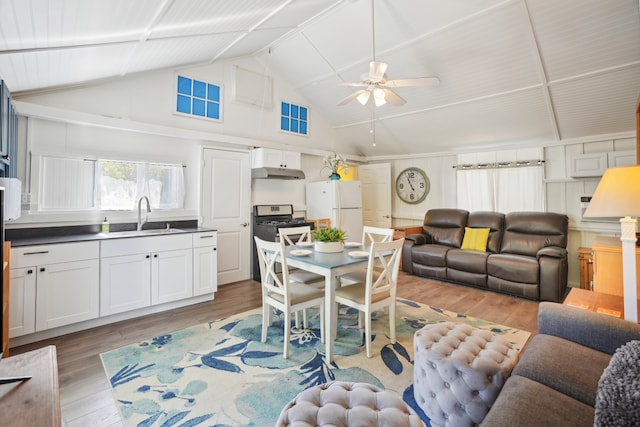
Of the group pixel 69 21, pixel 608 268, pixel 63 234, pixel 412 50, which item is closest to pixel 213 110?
pixel 63 234

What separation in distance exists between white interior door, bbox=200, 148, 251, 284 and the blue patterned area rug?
1676mm

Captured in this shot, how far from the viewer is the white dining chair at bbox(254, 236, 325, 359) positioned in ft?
8.07

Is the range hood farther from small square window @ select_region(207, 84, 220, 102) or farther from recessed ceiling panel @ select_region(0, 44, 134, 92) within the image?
recessed ceiling panel @ select_region(0, 44, 134, 92)

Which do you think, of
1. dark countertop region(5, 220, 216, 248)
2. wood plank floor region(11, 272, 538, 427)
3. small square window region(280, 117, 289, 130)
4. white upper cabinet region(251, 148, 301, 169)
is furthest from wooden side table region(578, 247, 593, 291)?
dark countertop region(5, 220, 216, 248)

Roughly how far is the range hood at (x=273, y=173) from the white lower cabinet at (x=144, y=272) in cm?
159

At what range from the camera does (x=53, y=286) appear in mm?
2754

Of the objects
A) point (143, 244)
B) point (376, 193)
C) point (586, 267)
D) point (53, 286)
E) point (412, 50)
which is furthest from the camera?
point (376, 193)

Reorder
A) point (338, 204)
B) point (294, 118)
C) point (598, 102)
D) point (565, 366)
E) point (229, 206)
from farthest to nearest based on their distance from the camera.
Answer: point (294, 118) → point (338, 204) → point (229, 206) → point (598, 102) → point (565, 366)

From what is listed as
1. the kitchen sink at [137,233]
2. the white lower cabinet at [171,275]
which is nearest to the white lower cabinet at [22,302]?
the kitchen sink at [137,233]

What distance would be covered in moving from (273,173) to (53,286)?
2.96 metres

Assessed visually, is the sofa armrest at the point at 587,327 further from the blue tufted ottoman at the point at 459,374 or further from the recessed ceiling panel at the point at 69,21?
the recessed ceiling panel at the point at 69,21

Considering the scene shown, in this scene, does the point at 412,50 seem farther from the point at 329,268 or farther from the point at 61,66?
the point at 61,66

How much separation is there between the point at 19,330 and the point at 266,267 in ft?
7.24

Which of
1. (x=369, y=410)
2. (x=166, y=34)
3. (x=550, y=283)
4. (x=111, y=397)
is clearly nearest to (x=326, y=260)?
(x=369, y=410)
